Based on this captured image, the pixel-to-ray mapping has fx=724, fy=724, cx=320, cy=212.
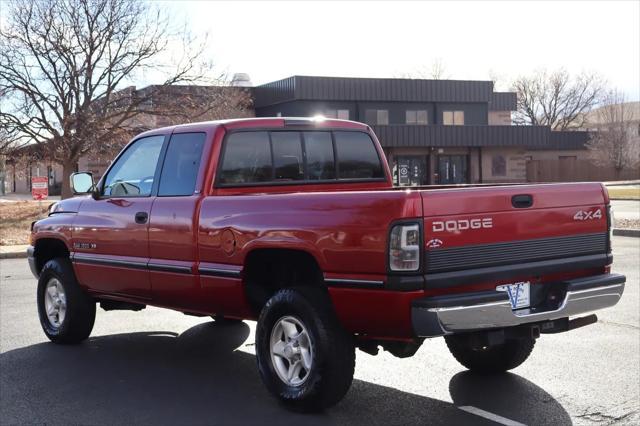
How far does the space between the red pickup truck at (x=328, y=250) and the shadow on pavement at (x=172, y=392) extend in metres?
0.33

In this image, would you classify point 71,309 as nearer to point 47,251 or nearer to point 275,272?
point 47,251

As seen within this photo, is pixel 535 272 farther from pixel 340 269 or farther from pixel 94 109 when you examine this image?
pixel 94 109

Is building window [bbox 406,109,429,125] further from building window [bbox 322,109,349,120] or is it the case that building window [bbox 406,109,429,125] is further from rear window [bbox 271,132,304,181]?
rear window [bbox 271,132,304,181]

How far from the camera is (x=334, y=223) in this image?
446 centimetres

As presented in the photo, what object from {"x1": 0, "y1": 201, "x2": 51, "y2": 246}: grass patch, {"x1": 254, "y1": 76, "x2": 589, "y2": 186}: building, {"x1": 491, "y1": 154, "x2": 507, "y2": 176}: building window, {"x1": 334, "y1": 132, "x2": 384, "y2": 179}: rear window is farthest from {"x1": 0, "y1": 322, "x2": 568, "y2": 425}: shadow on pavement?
{"x1": 491, "y1": 154, "x2": 507, "y2": 176}: building window

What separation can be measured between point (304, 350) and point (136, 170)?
263cm

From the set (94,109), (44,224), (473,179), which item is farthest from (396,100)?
(44,224)

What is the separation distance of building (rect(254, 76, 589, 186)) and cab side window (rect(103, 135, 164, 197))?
37.9m

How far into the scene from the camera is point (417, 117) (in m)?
48.5

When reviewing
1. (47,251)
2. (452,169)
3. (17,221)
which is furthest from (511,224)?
(452,169)

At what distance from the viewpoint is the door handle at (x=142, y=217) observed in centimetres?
591

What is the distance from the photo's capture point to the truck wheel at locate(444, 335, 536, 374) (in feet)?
18.5

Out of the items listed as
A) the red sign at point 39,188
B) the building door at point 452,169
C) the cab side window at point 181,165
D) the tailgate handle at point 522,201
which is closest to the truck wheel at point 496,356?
the tailgate handle at point 522,201

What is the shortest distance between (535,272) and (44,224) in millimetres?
4907
